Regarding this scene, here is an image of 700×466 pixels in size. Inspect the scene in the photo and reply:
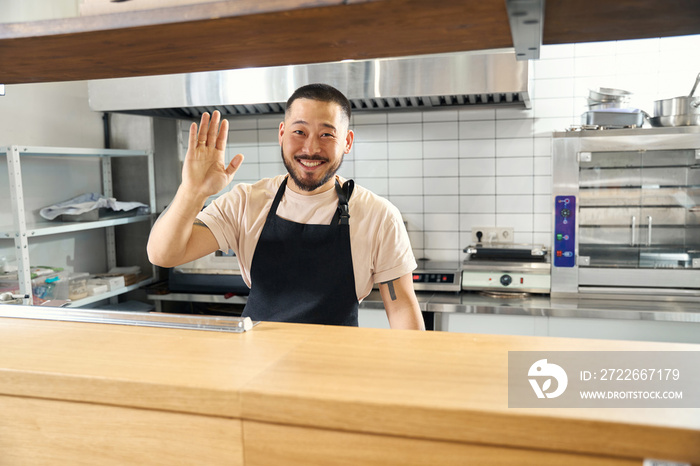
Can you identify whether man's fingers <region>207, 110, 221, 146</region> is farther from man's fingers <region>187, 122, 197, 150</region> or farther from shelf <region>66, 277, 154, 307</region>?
shelf <region>66, 277, 154, 307</region>

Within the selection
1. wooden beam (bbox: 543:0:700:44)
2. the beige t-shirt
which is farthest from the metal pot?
wooden beam (bbox: 543:0:700:44)

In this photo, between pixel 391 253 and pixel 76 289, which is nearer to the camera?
pixel 391 253

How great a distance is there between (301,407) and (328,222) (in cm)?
99

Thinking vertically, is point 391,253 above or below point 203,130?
below

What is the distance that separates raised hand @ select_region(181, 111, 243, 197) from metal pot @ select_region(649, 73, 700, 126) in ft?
7.72

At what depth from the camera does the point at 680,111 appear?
9.16ft

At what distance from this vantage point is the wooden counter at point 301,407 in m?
0.73

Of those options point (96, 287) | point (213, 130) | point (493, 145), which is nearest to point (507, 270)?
point (493, 145)

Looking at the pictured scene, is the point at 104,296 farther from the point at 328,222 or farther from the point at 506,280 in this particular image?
the point at 506,280

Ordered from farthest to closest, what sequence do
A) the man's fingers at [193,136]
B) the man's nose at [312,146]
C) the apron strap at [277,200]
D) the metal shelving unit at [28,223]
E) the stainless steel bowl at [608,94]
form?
the stainless steel bowl at [608,94] < the metal shelving unit at [28,223] < the apron strap at [277,200] < the man's nose at [312,146] < the man's fingers at [193,136]

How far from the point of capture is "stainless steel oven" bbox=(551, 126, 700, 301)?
2.85 metres

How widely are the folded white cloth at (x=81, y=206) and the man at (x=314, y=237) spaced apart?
1638 mm

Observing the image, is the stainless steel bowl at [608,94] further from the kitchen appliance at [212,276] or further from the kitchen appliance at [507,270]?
the kitchen appliance at [212,276]

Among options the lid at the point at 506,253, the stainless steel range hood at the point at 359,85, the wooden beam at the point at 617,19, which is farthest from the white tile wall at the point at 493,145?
the wooden beam at the point at 617,19
